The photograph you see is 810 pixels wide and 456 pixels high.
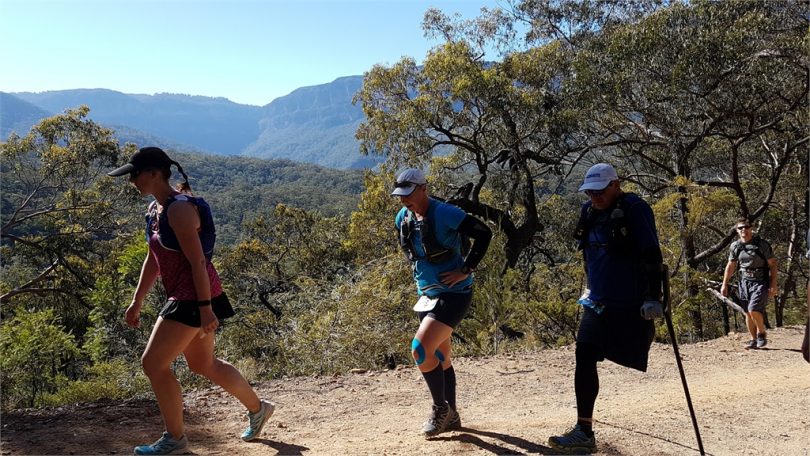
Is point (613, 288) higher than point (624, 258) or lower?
lower

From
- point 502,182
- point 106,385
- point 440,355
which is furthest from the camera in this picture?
point 502,182

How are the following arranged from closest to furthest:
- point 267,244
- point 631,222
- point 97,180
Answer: point 631,222 < point 97,180 < point 267,244

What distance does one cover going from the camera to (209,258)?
340 cm

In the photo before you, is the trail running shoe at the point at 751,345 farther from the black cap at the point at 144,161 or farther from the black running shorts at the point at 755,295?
the black cap at the point at 144,161

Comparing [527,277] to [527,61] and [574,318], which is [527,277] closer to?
[574,318]

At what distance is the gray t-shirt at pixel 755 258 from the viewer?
7102 millimetres

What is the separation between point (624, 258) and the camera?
3342 millimetres

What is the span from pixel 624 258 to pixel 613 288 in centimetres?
18

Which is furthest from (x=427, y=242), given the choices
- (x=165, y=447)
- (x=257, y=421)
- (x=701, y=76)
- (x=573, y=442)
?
(x=701, y=76)

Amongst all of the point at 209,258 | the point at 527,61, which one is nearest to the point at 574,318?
the point at 527,61

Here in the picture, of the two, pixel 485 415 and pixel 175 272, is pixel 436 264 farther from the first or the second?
pixel 485 415

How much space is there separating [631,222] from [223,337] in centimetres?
1587

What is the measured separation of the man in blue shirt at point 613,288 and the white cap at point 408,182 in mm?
969

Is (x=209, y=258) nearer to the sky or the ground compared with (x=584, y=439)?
nearer to the sky
